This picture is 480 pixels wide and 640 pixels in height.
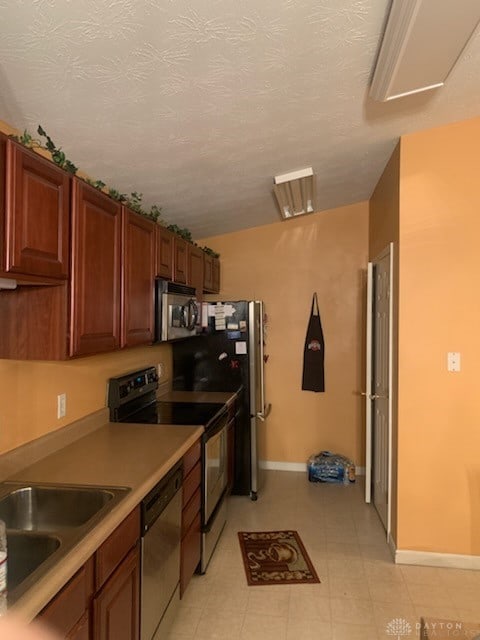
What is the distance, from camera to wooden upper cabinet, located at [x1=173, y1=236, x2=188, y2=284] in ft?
9.75

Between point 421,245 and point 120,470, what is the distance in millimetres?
2151

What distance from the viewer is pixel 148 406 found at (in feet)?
10.5

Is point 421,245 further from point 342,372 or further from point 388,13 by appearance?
point 342,372

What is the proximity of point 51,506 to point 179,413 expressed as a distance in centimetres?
129

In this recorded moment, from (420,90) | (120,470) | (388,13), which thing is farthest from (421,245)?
(120,470)

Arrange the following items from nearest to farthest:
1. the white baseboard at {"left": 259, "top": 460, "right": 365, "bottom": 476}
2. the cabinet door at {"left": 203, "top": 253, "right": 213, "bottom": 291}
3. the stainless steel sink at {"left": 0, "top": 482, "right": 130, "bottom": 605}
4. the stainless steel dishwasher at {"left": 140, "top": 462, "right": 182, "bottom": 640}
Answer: the stainless steel sink at {"left": 0, "top": 482, "right": 130, "bottom": 605}
the stainless steel dishwasher at {"left": 140, "top": 462, "right": 182, "bottom": 640}
the cabinet door at {"left": 203, "top": 253, "right": 213, "bottom": 291}
the white baseboard at {"left": 259, "top": 460, "right": 365, "bottom": 476}

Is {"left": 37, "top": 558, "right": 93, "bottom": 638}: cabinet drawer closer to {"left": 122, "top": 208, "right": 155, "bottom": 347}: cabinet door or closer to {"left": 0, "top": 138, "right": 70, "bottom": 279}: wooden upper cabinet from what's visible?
{"left": 0, "top": 138, "right": 70, "bottom": 279}: wooden upper cabinet

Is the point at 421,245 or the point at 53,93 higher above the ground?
the point at 53,93

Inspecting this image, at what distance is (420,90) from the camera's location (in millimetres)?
2084

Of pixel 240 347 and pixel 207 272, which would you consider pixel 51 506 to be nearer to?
pixel 240 347

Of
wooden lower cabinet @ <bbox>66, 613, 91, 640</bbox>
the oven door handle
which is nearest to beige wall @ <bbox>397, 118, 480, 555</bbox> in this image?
the oven door handle

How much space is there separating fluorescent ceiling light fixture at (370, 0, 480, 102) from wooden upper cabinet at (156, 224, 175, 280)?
138cm

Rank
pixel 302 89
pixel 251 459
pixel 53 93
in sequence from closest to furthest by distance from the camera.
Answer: pixel 53 93 < pixel 302 89 < pixel 251 459

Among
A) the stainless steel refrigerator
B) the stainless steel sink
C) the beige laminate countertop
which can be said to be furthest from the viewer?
the stainless steel refrigerator
